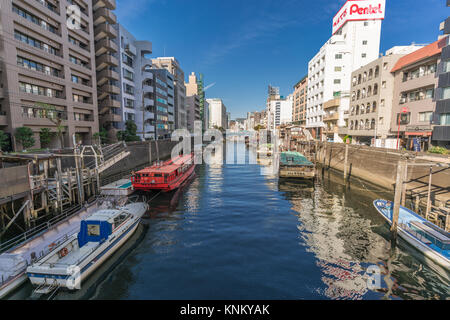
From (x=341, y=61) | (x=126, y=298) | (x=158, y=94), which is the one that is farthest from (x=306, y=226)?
(x=158, y=94)

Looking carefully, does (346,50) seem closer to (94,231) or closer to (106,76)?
(106,76)

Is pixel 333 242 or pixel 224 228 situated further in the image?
pixel 224 228

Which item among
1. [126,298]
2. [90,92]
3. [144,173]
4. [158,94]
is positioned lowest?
[126,298]

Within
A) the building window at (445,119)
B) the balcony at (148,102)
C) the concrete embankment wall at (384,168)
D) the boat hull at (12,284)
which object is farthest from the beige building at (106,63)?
the building window at (445,119)

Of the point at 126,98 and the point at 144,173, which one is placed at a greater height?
the point at 126,98

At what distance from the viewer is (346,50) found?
6800 cm

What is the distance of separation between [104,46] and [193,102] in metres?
103

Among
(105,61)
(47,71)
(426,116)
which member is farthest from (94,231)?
(105,61)

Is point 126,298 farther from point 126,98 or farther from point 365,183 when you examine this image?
point 126,98

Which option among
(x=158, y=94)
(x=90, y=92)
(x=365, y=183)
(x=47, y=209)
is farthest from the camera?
(x=158, y=94)

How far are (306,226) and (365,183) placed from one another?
2147 centimetres

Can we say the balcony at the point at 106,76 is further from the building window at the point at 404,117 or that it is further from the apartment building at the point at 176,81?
the building window at the point at 404,117

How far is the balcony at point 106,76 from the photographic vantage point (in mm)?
56750

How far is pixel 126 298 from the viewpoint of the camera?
37.9 ft
